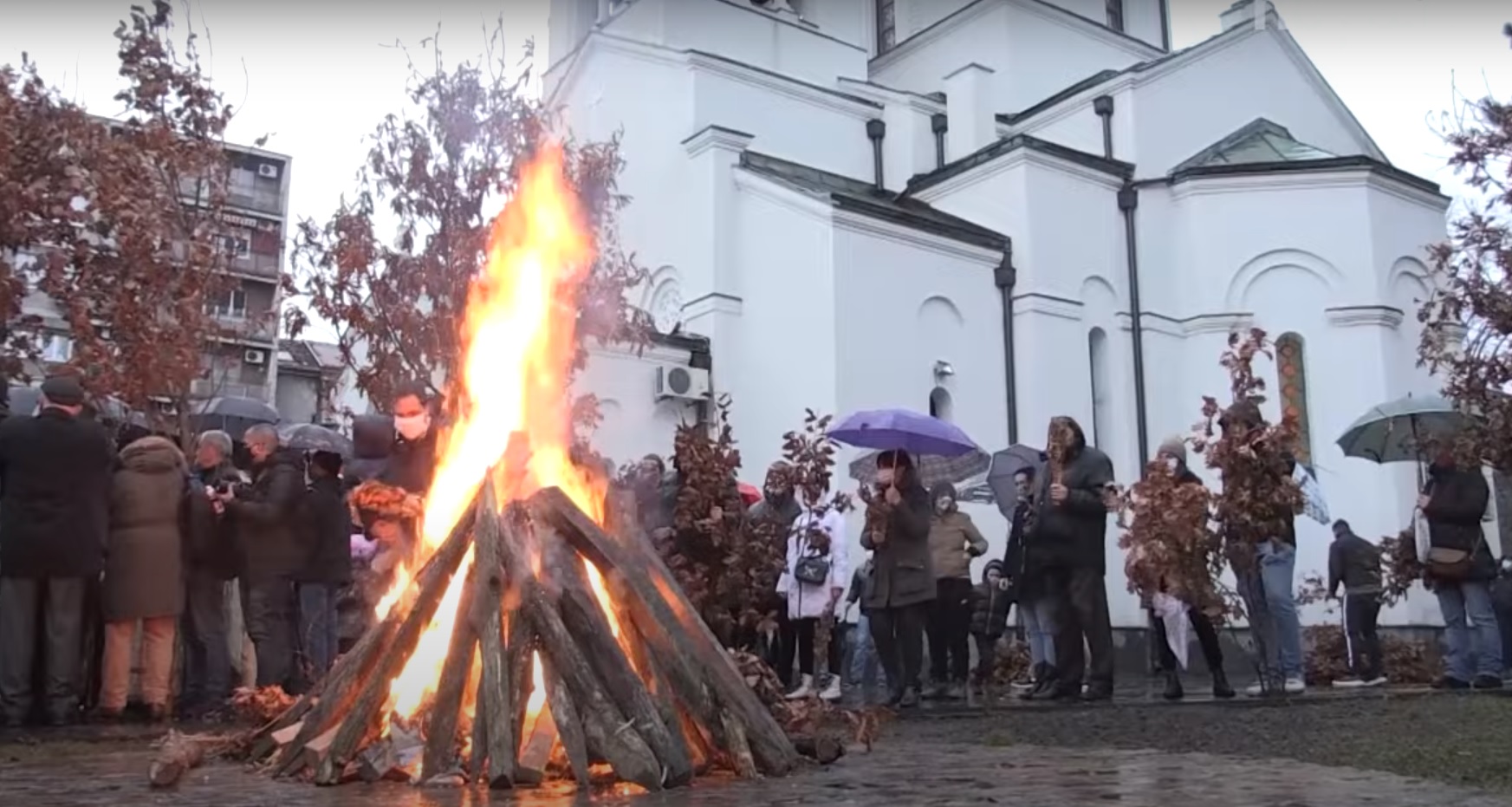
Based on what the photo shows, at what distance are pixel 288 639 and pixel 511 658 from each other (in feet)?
14.9

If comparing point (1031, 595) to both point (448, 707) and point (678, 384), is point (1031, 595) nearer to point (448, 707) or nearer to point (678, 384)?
point (448, 707)

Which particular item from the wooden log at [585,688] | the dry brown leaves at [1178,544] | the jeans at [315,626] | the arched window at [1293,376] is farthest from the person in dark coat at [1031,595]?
the arched window at [1293,376]

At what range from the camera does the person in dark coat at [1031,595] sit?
1050 cm

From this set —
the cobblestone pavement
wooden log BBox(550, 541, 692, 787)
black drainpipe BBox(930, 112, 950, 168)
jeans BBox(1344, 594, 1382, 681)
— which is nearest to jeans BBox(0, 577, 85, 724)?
the cobblestone pavement

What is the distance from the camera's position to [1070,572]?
10.0m

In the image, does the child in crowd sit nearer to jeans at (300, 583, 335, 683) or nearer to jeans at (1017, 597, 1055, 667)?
jeans at (1017, 597, 1055, 667)

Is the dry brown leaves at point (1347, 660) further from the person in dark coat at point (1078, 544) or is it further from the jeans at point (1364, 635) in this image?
the person in dark coat at point (1078, 544)

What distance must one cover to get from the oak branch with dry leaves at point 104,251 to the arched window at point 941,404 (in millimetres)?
11510

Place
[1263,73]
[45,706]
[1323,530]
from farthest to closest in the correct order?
[1263,73] < [1323,530] < [45,706]

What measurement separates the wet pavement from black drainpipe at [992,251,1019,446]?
644 inches

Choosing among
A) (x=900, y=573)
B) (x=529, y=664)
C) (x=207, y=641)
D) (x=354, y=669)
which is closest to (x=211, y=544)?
(x=207, y=641)

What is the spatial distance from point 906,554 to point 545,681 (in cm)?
470

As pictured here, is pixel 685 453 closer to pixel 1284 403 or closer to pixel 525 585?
pixel 525 585

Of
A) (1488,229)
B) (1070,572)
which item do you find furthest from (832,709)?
(1488,229)
